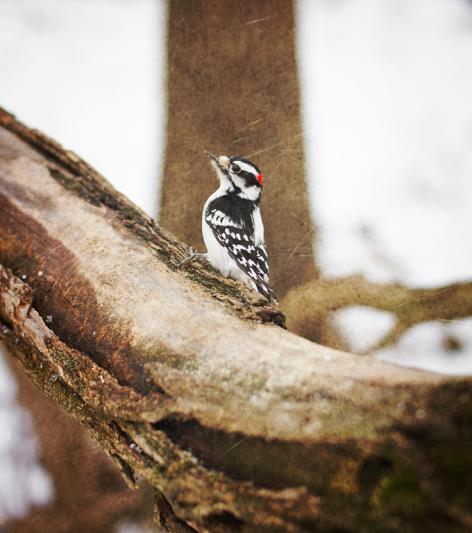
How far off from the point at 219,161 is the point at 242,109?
250mm

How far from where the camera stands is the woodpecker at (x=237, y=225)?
5.74ft

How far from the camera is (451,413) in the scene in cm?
71

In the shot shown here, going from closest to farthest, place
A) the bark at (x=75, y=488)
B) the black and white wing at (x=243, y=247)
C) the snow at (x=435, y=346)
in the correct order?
the snow at (x=435, y=346)
the black and white wing at (x=243, y=247)
the bark at (x=75, y=488)

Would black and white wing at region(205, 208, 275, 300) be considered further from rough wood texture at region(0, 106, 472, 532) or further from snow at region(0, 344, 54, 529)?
snow at region(0, 344, 54, 529)

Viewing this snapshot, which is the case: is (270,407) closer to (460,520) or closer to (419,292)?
(460,520)

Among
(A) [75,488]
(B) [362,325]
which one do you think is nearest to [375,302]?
(B) [362,325]

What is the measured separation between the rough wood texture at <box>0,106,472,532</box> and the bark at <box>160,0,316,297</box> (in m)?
0.66

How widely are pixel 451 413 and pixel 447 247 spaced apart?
98cm

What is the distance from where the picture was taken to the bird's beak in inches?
76.4

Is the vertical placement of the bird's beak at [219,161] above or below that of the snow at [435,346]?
above

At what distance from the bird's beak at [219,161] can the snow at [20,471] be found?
61.6 inches

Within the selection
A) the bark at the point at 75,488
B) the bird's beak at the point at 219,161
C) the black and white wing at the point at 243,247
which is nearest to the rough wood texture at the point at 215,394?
the black and white wing at the point at 243,247

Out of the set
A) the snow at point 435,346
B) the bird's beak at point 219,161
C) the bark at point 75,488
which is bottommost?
the bark at point 75,488

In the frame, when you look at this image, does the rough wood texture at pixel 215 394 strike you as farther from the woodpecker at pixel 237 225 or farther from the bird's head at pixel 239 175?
the bird's head at pixel 239 175
